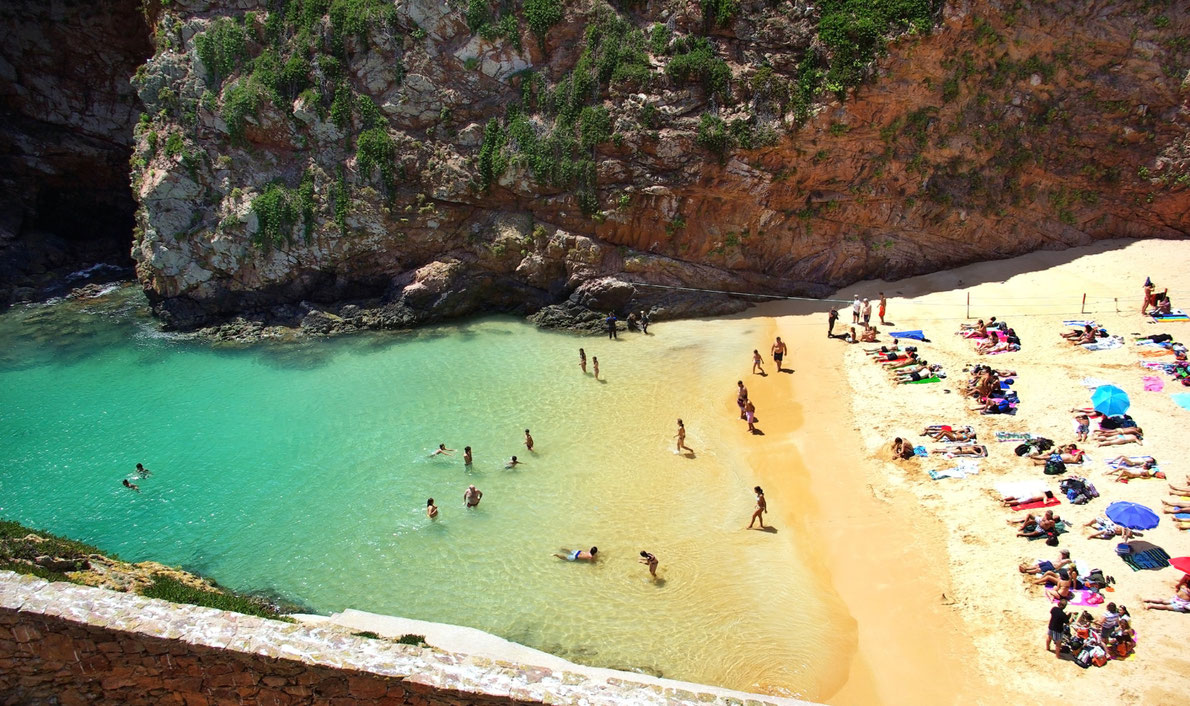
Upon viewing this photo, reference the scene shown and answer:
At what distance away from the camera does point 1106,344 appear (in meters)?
18.7

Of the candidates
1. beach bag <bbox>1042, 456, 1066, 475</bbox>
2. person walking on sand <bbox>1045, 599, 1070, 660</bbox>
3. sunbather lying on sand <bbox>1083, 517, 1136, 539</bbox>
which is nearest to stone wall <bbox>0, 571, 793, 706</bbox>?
person walking on sand <bbox>1045, 599, 1070, 660</bbox>

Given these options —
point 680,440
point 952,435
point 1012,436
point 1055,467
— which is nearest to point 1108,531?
point 1055,467

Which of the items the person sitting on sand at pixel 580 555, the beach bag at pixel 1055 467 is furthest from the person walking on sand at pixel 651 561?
the beach bag at pixel 1055 467

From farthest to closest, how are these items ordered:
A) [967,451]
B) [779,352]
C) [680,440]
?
1. [779,352]
2. [680,440]
3. [967,451]

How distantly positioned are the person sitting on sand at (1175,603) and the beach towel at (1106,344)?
981 cm

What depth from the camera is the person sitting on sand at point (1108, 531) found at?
39.2 ft

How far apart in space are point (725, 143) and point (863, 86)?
→ 482 centimetres

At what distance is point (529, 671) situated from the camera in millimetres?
6676

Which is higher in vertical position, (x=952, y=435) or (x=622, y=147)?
(x=622, y=147)

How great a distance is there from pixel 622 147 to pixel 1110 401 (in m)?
16.4

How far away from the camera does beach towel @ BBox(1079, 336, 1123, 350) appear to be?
1856cm

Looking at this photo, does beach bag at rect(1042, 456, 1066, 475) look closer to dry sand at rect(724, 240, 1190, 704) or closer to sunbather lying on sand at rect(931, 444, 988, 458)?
dry sand at rect(724, 240, 1190, 704)

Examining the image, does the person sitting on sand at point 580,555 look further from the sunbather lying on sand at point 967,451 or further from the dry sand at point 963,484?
the sunbather lying on sand at point 967,451

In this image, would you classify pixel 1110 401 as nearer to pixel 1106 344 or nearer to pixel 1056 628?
pixel 1106 344
